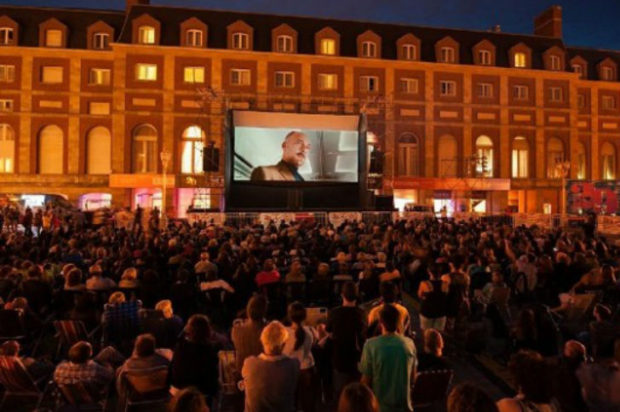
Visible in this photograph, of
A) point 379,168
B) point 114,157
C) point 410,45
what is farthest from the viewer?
point 410,45

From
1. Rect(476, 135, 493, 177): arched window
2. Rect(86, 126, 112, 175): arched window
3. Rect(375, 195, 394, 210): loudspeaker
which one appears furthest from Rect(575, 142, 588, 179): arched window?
Rect(86, 126, 112, 175): arched window

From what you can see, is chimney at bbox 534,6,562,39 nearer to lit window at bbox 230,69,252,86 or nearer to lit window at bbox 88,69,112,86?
lit window at bbox 230,69,252,86

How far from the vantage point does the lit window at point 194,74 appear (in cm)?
3484

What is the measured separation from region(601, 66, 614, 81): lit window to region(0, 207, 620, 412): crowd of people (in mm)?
37475

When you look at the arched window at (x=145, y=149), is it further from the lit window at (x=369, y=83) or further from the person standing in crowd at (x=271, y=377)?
the person standing in crowd at (x=271, y=377)

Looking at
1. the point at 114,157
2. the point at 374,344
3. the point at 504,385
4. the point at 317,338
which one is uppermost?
the point at 114,157

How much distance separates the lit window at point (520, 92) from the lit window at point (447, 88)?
5231 mm

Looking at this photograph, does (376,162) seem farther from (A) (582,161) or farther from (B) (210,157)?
(A) (582,161)

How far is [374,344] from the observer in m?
4.18

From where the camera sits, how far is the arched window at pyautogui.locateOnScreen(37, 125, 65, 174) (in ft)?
115

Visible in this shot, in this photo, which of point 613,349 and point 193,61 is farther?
point 193,61

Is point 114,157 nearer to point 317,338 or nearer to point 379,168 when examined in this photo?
point 379,168

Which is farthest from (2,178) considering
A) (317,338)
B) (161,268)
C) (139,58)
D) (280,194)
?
(317,338)

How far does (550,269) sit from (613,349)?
4881mm
